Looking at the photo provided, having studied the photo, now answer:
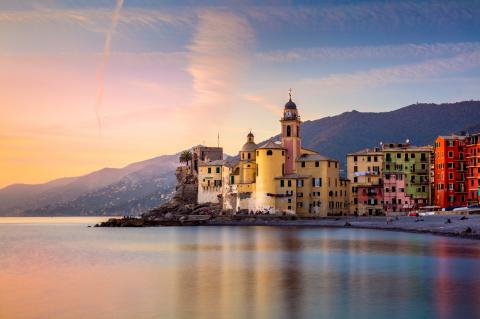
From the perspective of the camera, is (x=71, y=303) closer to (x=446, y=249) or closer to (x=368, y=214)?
(x=446, y=249)

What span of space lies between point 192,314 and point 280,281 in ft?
40.0

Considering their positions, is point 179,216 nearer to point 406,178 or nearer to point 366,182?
point 366,182

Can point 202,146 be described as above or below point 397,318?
above

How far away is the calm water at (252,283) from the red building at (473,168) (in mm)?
61715

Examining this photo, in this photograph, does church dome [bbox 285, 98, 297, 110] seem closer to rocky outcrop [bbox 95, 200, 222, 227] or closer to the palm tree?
rocky outcrop [bbox 95, 200, 222, 227]

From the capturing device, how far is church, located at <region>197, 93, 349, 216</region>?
13412 centimetres

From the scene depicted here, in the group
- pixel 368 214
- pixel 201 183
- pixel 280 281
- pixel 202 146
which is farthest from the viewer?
pixel 202 146

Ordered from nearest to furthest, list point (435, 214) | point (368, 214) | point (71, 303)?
point (71, 303) → point (435, 214) → point (368, 214)

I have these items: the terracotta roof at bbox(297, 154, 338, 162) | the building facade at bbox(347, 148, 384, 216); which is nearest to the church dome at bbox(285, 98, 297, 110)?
the terracotta roof at bbox(297, 154, 338, 162)

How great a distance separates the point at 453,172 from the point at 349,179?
81.0 ft

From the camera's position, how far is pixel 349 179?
143500 mm

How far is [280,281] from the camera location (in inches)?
1551

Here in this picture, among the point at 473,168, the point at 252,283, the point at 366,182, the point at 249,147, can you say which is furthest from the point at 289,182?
the point at 252,283

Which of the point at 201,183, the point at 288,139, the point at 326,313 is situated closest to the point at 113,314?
the point at 326,313
